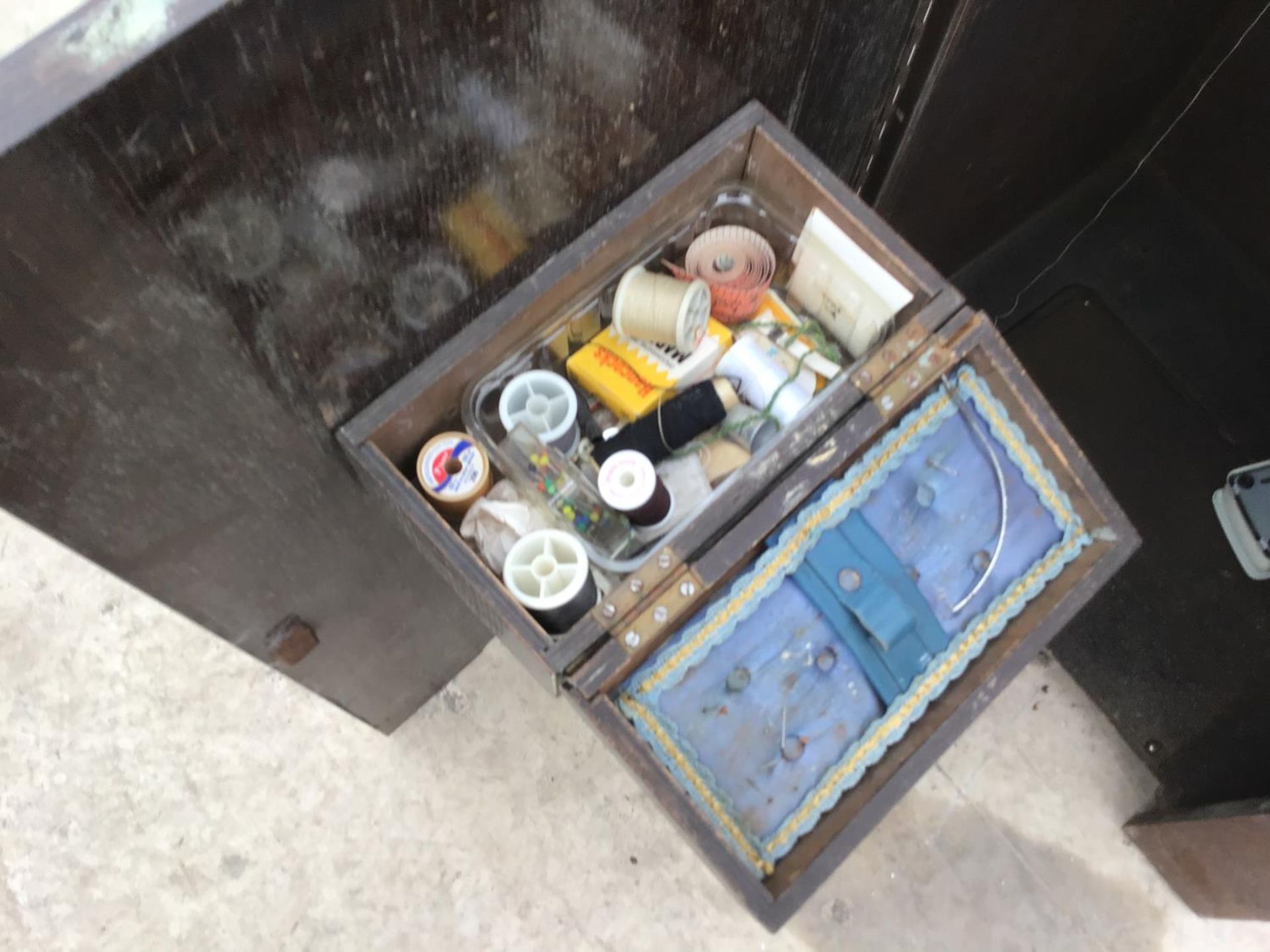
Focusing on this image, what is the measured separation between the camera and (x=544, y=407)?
0.81m

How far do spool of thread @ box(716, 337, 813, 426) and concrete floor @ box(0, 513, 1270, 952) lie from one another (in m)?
0.82

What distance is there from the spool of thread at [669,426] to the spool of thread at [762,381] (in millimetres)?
36

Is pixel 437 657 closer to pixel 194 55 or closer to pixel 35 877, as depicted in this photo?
pixel 35 877

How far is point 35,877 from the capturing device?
1390 millimetres

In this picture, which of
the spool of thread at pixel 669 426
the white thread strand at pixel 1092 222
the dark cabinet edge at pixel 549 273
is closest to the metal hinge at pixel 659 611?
the spool of thread at pixel 669 426

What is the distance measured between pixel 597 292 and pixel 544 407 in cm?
11

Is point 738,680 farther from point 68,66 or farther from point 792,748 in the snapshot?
point 68,66

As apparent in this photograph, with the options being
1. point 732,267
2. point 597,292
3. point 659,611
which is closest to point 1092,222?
point 732,267

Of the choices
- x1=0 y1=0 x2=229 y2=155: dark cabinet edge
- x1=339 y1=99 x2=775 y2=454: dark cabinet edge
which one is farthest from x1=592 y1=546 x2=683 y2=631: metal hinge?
x1=0 y1=0 x2=229 y2=155: dark cabinet edge

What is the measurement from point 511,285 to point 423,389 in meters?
0.11

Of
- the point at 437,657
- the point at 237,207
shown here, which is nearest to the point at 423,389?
the point at 237,207

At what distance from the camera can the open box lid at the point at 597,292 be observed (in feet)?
2.28

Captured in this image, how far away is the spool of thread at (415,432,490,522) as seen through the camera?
76 centimetres

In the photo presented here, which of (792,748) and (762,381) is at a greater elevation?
(762,381)
